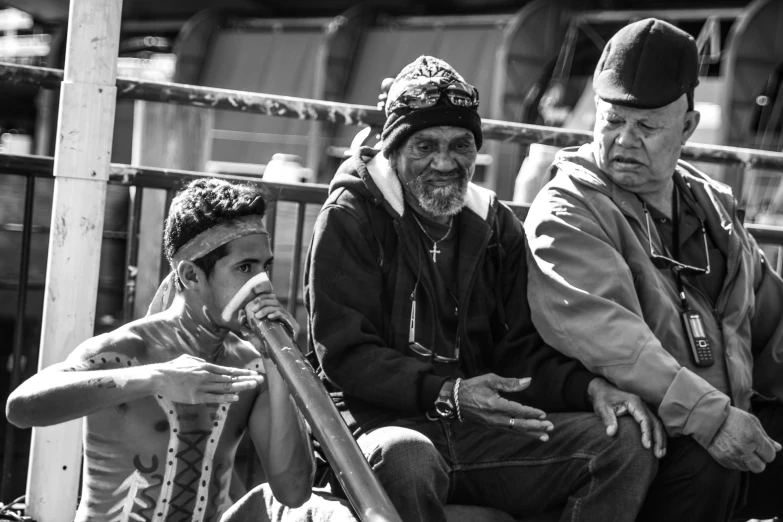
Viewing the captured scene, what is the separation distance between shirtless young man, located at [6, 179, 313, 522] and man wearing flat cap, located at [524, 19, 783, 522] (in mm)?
948

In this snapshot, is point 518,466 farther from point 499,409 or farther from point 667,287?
point 667,287

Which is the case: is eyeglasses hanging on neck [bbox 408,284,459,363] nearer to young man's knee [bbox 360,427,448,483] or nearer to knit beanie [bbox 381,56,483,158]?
young man's knee [bbox 360,427,448,483]

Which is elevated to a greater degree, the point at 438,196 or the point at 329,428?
the point at 438,196

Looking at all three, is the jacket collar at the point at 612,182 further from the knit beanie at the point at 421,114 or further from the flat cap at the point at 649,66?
the knit beanie at the point at 421,114

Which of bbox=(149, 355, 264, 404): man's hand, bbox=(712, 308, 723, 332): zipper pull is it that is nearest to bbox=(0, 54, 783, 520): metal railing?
bbox=(712, 308, 723, 332): zipper pull

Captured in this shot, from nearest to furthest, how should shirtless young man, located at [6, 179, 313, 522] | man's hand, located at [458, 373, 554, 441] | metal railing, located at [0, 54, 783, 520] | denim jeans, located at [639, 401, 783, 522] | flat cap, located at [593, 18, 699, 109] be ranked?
1. shirtless young man, located at [6, 179, 313, 522]
2. man's hand, located at [458, 373, 554, 441]
3. denim jeans, located at [639, 401, 783, 522]
4. flat cap, located at [593, 18, 699, 109]
5. metal railing, located at [0, 54, 783, 520]

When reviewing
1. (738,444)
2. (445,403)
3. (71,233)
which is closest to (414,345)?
(445,403)

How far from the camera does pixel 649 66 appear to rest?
3066 millimetres

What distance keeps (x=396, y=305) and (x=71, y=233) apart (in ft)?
3.51

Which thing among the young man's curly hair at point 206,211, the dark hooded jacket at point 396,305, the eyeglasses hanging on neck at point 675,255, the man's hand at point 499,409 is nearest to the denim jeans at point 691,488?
the dark hooded jacket at point 396,305

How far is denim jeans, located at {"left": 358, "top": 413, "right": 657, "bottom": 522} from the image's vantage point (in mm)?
2490

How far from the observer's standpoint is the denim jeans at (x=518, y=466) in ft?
8.17

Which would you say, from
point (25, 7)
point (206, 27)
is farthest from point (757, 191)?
point (25, 7)

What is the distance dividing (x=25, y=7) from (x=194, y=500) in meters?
20.0
